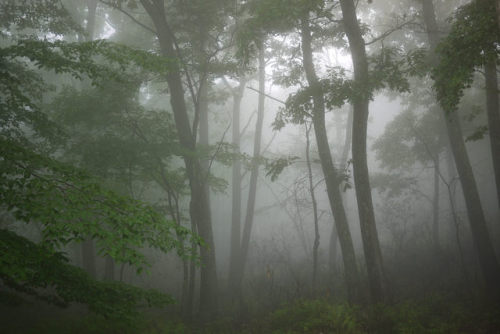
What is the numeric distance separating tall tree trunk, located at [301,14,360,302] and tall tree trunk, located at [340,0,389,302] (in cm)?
57

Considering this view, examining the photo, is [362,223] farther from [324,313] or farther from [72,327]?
[72,327]

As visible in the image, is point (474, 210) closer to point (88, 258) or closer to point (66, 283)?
point (66, 283)

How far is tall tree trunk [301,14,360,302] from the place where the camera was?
25.1ft

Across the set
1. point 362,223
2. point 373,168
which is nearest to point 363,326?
point 362,223

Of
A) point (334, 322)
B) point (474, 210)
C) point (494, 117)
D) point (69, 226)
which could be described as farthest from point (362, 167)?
point (69, 226)

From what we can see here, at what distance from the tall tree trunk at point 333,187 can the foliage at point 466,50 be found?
2835 mm

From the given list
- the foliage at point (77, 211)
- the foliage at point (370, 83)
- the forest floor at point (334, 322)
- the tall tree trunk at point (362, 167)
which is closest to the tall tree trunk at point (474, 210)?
the forest floor at point (334, 322)

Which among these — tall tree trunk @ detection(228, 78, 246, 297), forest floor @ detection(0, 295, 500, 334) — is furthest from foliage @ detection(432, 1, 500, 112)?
tall tree trunk @ detection(228, 78, 246, 297)

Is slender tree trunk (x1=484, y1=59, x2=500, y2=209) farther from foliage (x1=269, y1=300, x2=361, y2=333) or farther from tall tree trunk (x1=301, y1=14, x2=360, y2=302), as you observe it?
foliage (x1=269, y1=300, x2=361, y2=333)

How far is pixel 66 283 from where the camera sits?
12.8ft

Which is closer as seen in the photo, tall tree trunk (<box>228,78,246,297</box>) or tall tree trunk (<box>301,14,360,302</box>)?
tall tree trunk (<box>301,14,360,302</box>)

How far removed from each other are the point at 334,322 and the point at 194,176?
5.31m

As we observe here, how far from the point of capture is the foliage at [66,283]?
11.1 ft

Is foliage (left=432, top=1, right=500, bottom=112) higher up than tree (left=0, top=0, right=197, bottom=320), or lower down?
higher up
